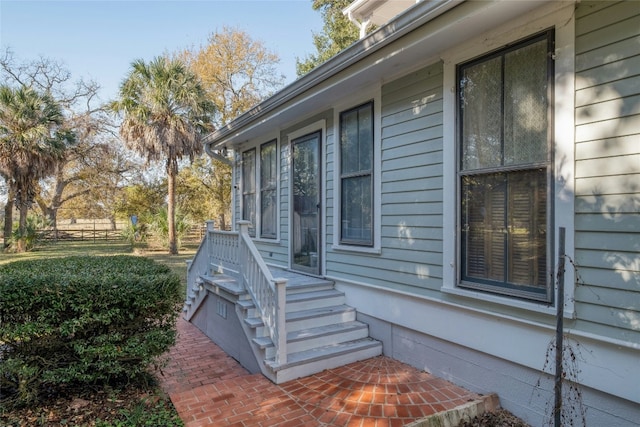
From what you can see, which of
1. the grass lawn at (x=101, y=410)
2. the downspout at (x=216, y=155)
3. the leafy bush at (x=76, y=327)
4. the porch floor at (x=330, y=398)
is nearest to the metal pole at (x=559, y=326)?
the porch floor at (x=330, y=398)

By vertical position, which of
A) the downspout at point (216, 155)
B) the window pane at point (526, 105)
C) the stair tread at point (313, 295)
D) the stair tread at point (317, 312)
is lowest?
the stair tread at point (317, 312)

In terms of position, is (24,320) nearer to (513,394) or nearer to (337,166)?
(337,166)

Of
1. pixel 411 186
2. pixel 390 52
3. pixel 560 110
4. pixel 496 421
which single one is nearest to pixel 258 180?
pixel 411 186

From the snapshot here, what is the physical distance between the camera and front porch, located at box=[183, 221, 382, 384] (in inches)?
148

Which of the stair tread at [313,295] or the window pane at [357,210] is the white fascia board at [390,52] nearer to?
the window pane at [357,210]

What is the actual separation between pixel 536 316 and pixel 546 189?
0.95m

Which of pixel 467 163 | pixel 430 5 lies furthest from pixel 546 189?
pixel 430 5

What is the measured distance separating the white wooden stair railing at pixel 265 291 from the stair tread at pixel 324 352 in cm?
8

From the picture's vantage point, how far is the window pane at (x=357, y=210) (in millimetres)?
4484

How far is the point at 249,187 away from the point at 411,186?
4371 millimetres

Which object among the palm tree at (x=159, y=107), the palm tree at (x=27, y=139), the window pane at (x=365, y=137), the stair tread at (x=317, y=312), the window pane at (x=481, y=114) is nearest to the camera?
the window pane at (x=481, y=114)

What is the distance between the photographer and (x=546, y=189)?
8.92 ft

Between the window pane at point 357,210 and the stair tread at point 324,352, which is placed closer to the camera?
the stair tread at point 324,352

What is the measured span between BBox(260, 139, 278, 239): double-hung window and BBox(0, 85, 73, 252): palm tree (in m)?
13.1
